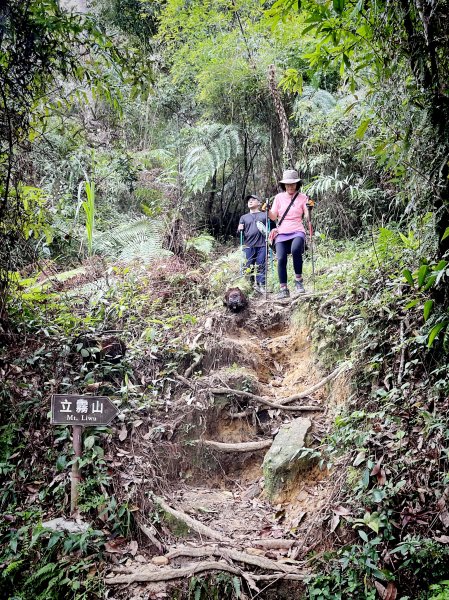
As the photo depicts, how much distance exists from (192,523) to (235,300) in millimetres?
3168

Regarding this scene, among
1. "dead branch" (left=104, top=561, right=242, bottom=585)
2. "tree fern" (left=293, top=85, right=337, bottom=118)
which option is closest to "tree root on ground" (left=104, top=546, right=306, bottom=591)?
"dead branch" (left=104, top=561, right=242, bottom=585)

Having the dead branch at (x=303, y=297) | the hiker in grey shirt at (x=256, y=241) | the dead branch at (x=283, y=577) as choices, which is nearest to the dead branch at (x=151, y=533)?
the dead branch at (x=283, y=577)

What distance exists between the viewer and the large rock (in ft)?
13.7

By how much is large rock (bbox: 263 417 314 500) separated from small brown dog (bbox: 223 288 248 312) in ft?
7.41

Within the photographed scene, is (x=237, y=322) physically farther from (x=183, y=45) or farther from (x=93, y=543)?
(x=183, y=45)

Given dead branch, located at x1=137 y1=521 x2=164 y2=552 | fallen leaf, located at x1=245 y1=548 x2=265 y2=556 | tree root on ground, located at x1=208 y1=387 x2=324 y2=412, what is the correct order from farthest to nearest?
tree root on ground, located at x1=208 y1=387 x2=324 y2=412 < dead branch, located at x1=137 y1=521 x2=164 y2=552 < fallen leaf, located at x1=245 y1=548 x2=265 y2=556

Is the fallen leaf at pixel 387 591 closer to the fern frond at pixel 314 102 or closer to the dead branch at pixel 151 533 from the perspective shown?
the dead branch at pixel 151 533

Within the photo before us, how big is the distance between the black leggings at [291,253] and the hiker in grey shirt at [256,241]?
59 centimetres

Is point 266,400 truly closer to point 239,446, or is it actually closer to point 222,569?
point 239,446

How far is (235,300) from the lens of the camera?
6.36m

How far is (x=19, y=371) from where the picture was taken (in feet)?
14.2

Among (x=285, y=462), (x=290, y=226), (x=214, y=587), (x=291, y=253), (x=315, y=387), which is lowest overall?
(x=214, y=587)

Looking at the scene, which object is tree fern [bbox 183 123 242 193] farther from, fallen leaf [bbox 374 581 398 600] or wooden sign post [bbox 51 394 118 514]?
fallen leaf [bbox 374 581 398 600]

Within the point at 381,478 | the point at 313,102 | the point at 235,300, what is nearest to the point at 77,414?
the point at 381,478
